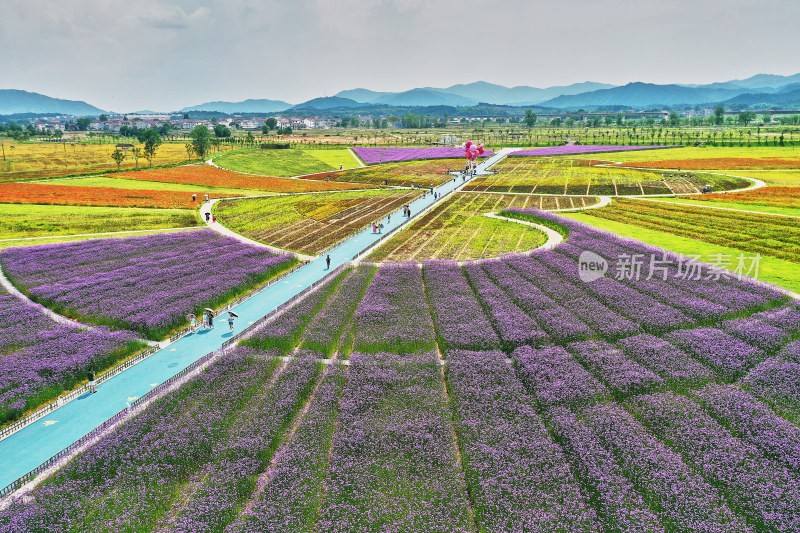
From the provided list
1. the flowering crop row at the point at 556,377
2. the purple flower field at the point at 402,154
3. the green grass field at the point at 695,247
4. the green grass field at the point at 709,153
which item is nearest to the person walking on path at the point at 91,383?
the flowering crop row at the point at 556,377

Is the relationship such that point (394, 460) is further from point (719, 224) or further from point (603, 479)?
point (719, 224)

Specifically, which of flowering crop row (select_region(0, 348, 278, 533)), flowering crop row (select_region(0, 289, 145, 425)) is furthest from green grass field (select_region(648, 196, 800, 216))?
flowering crop row (select_region(0, 289, 145, 425))

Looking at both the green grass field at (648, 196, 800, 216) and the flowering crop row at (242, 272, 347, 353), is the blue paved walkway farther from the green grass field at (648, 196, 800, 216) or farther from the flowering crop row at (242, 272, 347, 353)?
the green grass field at (648, 196, 800, 216)

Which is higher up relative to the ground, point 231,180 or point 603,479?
point 231,180

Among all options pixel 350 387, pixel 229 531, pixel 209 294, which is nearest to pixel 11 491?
pixel 229 531

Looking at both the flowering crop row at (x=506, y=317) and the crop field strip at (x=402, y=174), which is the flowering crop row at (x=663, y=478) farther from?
the crop field strip at (x=402, y=174)

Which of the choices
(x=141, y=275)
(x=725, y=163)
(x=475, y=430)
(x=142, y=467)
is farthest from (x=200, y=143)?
(x=475, y=430)
